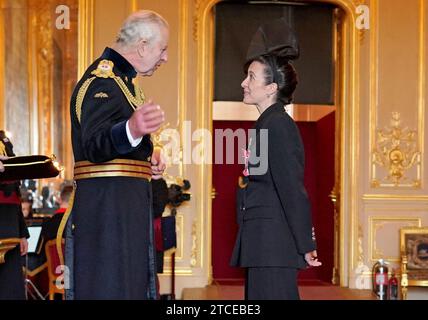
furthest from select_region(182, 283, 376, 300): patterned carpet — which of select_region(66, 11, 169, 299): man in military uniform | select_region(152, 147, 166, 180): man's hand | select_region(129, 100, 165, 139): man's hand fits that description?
select_region(129, 100, 165, 139): man's hand

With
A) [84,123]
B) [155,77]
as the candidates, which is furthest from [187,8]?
[84,123]

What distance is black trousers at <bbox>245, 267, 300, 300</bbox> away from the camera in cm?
337

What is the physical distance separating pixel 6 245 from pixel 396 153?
429 cm

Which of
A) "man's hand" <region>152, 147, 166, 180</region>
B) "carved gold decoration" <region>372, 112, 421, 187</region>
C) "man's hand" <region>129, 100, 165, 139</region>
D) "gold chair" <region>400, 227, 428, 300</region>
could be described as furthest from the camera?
"carved gold decoration" <region>372, 112, 421, 187</region>

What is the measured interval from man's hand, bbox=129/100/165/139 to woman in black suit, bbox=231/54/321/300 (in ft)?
2.97

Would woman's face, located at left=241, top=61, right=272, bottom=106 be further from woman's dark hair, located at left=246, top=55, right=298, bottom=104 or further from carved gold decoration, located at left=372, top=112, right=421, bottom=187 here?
carved gold decoration, located at left=372, top=112, right=421, bottom=187

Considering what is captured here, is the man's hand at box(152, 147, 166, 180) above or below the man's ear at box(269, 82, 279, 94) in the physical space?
below

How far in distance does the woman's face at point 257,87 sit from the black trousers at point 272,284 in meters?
0.79

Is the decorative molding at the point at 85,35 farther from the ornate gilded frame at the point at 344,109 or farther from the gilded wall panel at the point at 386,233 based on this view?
the gilded wall panel at the point at 386,233

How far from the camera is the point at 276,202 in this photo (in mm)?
3410

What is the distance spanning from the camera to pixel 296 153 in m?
3.39

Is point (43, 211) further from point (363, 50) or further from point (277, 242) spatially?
point (277, 242)
